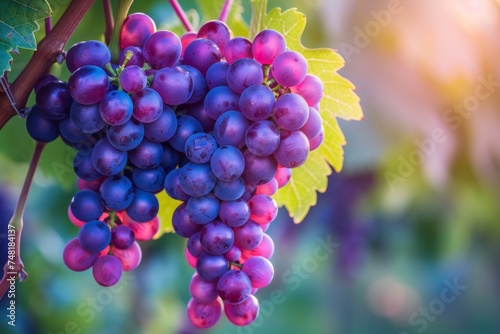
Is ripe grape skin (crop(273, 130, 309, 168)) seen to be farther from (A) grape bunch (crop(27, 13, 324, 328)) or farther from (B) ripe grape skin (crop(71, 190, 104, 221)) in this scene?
(B) ripe grape skin (crop(71, 190, 104, 221))

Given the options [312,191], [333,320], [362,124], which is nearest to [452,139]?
[362,124]

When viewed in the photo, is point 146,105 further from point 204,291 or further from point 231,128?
point 204,291

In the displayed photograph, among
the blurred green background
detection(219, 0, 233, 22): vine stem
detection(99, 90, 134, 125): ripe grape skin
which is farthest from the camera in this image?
the blurred green background

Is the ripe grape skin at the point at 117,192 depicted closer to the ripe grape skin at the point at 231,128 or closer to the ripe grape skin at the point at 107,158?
the ripe grape skin at the point at 107,158

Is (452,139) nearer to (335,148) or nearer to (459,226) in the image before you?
(459,226)

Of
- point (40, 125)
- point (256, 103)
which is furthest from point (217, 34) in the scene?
point (40, 125)

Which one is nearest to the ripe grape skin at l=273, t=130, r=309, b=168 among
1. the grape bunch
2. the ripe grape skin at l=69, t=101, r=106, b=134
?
the grape bunch
